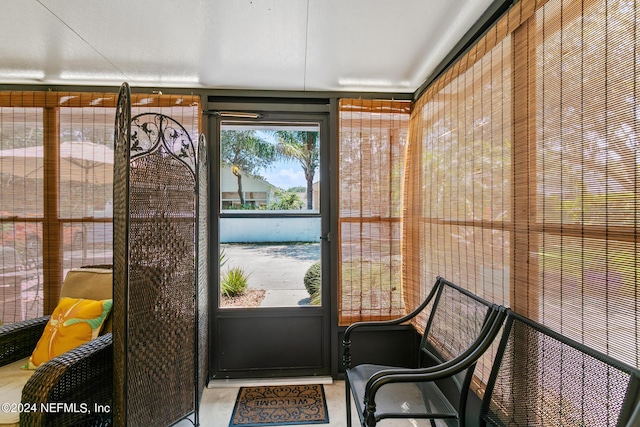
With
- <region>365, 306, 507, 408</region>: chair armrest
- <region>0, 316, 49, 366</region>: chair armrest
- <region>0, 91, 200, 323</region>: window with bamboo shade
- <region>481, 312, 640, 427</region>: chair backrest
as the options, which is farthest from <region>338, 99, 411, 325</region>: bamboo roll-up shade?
<region>0, 316, 49, 366</region>: chair armrest

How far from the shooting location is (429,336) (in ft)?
6.21

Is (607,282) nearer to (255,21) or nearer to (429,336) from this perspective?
(429,336)

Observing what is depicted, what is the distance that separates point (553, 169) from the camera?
3.64 feet

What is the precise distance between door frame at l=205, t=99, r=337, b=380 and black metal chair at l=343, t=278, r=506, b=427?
749mm

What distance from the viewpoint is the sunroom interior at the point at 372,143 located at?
0.96 meters

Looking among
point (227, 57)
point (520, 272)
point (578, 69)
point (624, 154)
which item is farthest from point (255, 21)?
point (520, 272)

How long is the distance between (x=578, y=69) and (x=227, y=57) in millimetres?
1927

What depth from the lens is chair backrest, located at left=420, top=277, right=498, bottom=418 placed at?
4.71 feet

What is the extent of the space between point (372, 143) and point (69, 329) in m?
2.46

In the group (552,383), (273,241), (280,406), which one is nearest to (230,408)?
(280,406)

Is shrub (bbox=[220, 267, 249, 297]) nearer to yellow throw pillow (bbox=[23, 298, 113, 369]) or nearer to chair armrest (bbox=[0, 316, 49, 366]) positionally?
yellow throw pillow (bbox=[23, 298, 113, 369])

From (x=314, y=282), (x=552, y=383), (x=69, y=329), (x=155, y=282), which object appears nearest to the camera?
(x=552, y=383)

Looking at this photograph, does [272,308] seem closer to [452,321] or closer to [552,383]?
[452,321]

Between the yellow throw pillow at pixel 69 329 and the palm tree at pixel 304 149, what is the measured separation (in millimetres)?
1689
